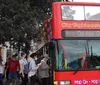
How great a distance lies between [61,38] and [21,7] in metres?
6.49

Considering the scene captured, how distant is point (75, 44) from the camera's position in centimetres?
1018

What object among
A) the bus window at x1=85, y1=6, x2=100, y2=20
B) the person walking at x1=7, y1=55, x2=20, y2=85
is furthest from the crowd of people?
the bus window at x1=85, y1=6, x2=100, y2=20

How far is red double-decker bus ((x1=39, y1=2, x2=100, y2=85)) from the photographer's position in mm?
10023

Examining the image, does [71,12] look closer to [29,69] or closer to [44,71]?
[44,71]

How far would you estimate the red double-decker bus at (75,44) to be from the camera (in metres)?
10.0

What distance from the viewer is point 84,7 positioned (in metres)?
10.6

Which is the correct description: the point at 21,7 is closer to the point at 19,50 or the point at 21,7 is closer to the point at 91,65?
the point at 19,50

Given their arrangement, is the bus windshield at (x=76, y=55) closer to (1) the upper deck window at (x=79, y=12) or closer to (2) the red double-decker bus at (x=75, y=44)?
(2) the red double-decker bus at (x=75, y=44)

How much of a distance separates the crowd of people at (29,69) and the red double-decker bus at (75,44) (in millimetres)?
Result: 1746

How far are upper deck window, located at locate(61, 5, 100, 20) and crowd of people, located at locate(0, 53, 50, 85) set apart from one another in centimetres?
199

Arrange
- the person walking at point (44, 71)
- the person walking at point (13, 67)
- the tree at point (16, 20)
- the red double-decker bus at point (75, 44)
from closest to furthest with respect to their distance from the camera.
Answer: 1. the red double-decker bus at point (75, 44)
2. the person walking at point (44, 71)
3. the person walking at point (13, 67)
4. the tree at point (16, 20)

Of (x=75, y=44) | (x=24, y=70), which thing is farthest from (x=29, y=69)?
(x=75, y=44)

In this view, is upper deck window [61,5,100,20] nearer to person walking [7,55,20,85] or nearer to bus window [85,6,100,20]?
bus window [85,6,100,20]

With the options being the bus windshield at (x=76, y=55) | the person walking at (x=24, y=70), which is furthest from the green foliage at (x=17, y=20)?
the bus windshield at (x=76, y=55)
